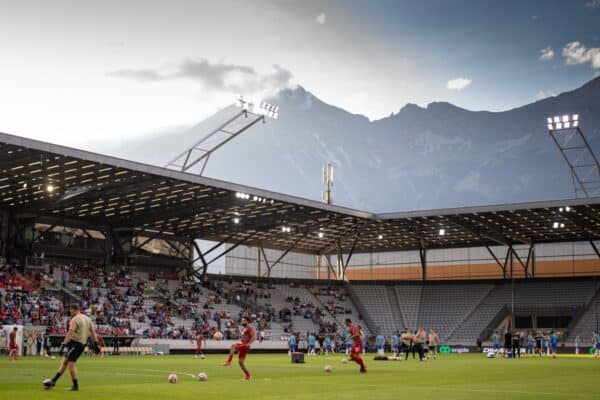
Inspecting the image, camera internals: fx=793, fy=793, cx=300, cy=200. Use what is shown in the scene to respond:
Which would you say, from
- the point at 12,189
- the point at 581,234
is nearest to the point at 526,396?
the point at 12,189

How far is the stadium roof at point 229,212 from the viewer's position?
4984 centimetres

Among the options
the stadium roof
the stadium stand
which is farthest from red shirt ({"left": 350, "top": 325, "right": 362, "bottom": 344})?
the stadium stand

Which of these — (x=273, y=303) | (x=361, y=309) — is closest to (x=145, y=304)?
(x=273, y=303)

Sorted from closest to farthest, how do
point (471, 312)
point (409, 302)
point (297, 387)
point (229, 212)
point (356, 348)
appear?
point (297, 387) < point (356, 348) < point (229, 212) < point (471, 312) < point (409, 302)

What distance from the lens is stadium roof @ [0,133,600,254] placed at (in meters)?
49.8

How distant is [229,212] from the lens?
66875mm

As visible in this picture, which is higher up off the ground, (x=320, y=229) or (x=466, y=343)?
(x=320, y=229)

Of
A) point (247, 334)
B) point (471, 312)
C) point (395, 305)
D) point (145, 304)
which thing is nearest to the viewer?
point (247, 334)

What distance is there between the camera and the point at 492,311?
78.4 meters

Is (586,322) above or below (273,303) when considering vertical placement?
below

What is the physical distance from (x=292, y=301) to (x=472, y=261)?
19.9 meters

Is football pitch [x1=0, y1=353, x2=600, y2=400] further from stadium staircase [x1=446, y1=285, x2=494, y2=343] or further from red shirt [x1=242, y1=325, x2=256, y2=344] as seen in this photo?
stadium staircase [x1=446, y1=285, x2=494, y2=343]

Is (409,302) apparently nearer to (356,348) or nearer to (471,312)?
(471,312)

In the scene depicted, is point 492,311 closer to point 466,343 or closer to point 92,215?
point 466,343
